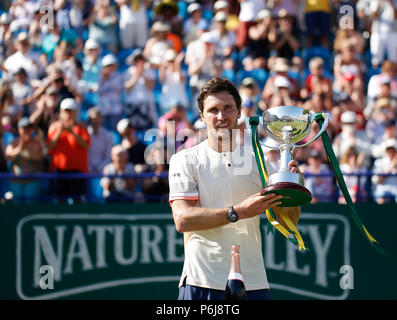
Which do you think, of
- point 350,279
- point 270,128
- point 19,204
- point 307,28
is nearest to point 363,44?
point 307,28

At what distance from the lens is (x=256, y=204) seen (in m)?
4.35

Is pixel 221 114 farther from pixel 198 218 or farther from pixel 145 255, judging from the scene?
pixel 145 255

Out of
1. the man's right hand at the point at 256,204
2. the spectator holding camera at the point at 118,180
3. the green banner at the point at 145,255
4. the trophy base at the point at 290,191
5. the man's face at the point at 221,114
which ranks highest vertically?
the man's face at the point at 221,114

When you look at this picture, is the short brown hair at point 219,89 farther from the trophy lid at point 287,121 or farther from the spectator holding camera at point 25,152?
the spectator holding camera at point 25,152

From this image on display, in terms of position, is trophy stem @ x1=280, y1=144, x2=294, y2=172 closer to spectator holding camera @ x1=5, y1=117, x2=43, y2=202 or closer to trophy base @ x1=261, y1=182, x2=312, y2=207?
trophy base @ x1=261, y1=182, x2=312, y2=207

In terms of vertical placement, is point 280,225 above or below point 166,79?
below

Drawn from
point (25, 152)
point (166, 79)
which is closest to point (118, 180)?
point (25, 152)

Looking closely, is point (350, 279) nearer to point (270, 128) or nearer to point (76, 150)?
point (76, 150)

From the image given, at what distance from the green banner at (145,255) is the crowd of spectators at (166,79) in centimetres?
24

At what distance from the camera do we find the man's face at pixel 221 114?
183 inches

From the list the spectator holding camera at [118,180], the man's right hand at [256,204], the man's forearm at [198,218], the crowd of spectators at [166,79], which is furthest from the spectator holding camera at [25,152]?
the man's right hand at [256,204]

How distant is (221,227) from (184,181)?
317mm

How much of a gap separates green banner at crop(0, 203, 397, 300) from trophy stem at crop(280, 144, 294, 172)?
4.17 m

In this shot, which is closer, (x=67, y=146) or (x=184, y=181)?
(x=184, y=181)
